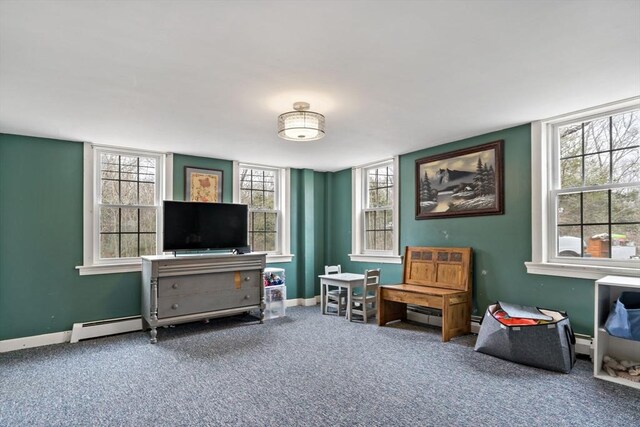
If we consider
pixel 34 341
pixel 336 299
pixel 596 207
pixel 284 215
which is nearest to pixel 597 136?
pixel 596 207

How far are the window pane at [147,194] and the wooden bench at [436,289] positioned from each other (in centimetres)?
324

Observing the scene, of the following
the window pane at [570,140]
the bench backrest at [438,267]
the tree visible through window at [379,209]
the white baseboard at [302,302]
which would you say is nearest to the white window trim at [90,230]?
the white baseboard at [302,302]

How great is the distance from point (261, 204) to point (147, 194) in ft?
5.60

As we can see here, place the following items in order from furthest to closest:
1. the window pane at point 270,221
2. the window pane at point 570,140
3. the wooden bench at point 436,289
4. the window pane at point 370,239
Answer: the window pane at point 270,221
the window pane at point 370,239
the wooden bench at point 436,289
the window pane at point 570,140

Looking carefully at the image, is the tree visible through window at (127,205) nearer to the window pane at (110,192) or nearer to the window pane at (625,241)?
the window pane at (110,192)

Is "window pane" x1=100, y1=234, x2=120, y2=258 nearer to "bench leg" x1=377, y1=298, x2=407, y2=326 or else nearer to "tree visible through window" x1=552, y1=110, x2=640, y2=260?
"bench leg" x1=377, y1=298, x2=407, y2=326

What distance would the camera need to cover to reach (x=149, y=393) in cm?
278

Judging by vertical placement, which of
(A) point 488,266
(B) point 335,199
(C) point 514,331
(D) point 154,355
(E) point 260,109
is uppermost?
(E) point 260,109

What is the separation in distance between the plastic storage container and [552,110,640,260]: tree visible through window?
11.4ft

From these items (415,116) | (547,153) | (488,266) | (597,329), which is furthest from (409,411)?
(547,153)

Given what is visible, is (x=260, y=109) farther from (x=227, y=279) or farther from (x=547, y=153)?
(x=547, y=153)

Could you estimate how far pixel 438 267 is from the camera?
4.61m

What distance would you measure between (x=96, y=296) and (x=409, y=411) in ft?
12.6

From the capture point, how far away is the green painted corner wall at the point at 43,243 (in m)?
3.95
